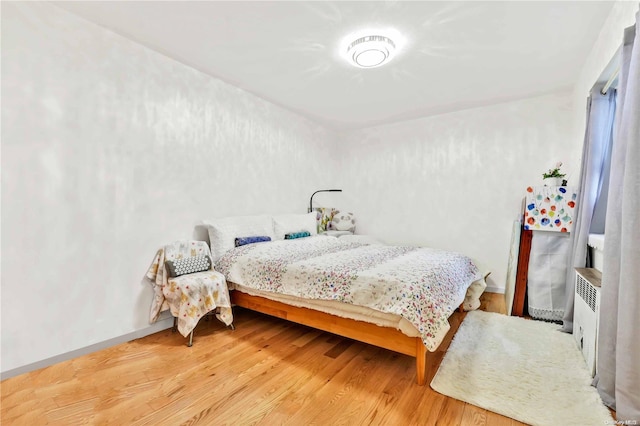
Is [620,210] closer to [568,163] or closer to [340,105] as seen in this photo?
[568,163]

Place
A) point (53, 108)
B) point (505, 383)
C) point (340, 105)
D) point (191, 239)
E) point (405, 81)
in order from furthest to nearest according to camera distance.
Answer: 1. point (340, 105)
2. point (405, 81)
3. point (191, 239)
4. point (53, 108)
5. point (505, 383)

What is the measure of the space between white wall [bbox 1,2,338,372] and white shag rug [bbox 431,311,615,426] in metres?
2.51

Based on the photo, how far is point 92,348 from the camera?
2.22 m

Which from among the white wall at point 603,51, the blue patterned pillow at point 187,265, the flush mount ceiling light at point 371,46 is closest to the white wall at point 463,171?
the white wall at point 603,51

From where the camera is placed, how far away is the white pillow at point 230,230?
116 inches

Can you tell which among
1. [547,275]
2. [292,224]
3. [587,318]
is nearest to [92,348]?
[292,224]

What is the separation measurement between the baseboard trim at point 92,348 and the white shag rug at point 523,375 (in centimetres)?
231

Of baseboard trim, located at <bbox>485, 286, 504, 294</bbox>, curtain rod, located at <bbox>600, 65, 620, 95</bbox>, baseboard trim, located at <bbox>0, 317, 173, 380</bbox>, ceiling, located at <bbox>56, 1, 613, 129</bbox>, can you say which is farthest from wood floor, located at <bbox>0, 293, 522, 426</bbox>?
ceiling, located at <bbox>56, 1, 613, 129</bbox>

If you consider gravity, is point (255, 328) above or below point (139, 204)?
below

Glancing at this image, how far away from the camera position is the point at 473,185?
4.00 metres

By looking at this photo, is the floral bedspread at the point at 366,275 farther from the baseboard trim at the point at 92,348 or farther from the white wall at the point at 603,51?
the white wall at the point at 603,51

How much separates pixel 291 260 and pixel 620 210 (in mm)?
2156

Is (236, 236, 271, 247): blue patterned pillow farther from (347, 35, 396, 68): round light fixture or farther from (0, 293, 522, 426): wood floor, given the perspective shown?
(347, 35, 396, 68): round light fixture

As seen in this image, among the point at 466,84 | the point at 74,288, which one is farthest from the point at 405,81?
the point at 74,288
